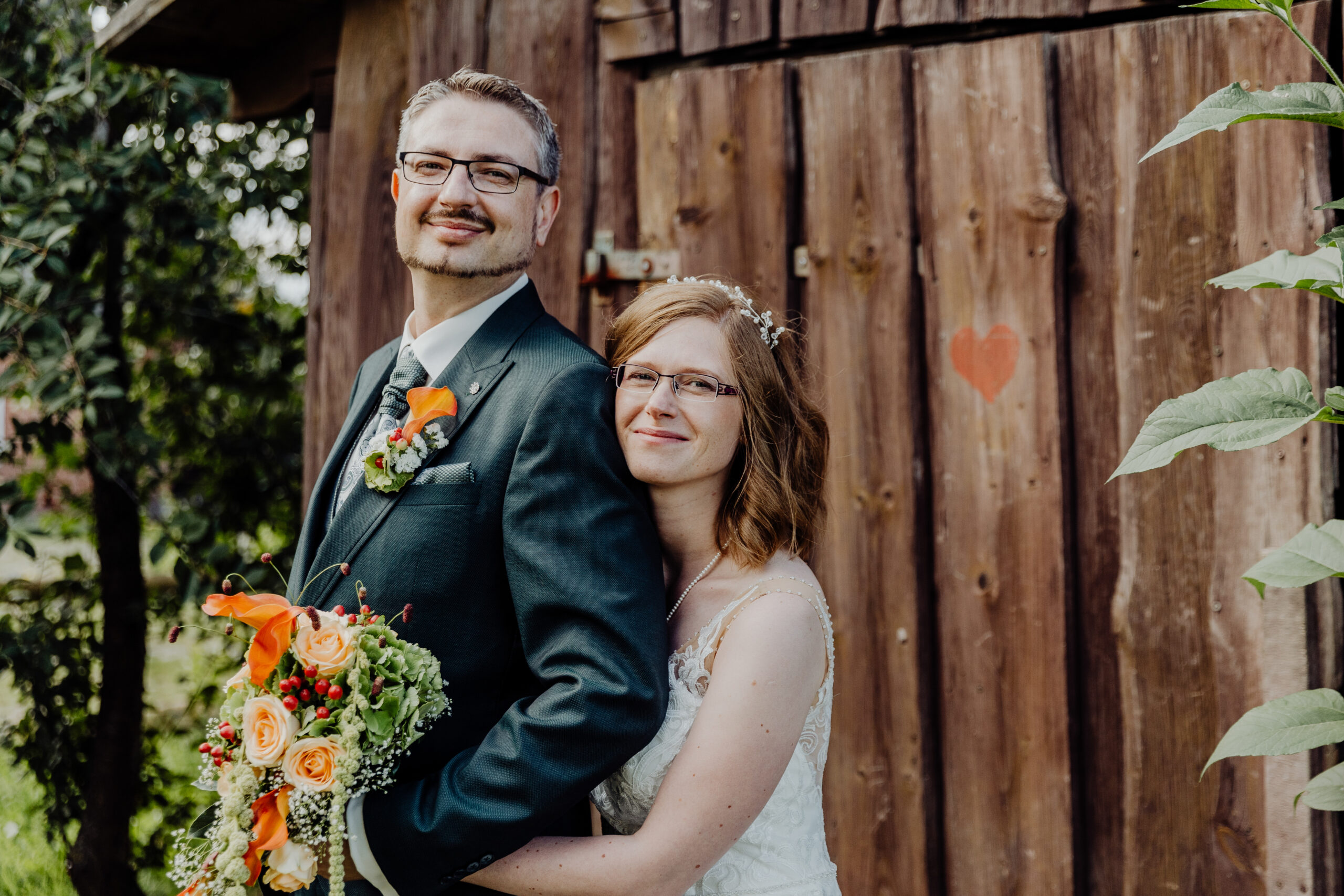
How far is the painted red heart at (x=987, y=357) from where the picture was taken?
7.54 feet

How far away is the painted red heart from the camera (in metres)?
2.30

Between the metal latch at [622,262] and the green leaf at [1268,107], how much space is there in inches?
58.8

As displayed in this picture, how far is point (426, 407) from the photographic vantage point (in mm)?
1743

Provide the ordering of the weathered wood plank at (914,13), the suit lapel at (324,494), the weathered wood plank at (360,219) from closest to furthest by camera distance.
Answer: the suit lapel at (324,494)
the weathered wood plank at (914,13)
the weathered wood plank at (360,219)

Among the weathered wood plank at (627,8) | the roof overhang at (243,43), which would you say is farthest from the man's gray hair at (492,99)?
the roof overhang at (243,43)

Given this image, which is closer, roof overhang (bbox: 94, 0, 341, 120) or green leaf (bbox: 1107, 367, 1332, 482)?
green leaf (bbox: 1107, 367, 1332, 482)

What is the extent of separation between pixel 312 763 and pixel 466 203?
3.37ft

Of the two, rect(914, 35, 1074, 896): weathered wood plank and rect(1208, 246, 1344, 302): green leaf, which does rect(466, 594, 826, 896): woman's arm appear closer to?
rect(914, 35, 1074, 896): weathered wood plank

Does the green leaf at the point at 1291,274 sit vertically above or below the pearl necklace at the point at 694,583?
above

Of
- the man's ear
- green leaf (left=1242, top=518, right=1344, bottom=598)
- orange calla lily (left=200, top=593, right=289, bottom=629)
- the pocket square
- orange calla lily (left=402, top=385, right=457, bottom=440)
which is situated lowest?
orange calla lily (left=200, top=593, right=289, bottom=629)

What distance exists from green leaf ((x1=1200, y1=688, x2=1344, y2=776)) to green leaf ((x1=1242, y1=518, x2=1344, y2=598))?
0.57 feet

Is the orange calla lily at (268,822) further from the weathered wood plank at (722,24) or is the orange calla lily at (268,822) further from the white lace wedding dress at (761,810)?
the weathered wood plank at (722,24)

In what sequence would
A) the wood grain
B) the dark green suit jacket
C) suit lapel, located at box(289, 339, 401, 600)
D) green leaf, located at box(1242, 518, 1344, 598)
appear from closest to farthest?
green leaf, located at box(1242, 518, 1344, 598), the dark green suit jacket, suit lapel, located at box(289, 339, 401, 600), the wood grain

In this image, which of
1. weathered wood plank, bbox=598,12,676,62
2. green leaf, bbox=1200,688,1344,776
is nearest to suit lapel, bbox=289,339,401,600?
weathered wood plank, bbox=598,12,676,62
